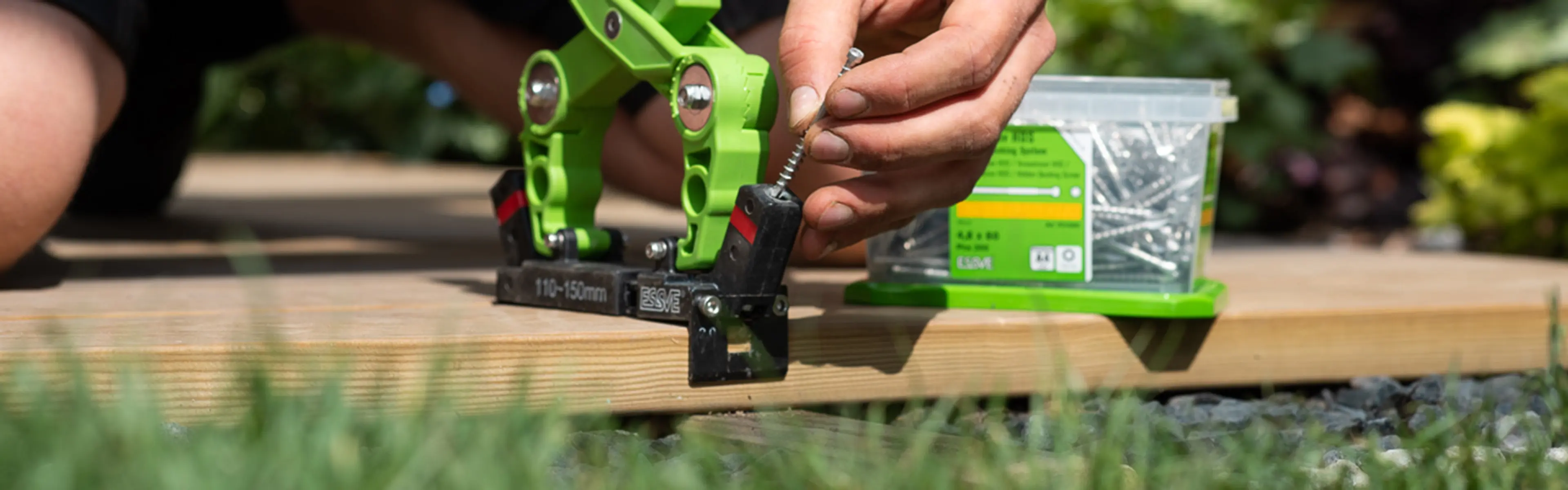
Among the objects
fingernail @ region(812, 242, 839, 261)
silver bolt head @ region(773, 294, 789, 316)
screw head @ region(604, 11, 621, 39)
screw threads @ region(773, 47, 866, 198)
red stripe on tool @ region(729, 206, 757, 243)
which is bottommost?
silver bolt head @ region(773, 294, 789, 316)

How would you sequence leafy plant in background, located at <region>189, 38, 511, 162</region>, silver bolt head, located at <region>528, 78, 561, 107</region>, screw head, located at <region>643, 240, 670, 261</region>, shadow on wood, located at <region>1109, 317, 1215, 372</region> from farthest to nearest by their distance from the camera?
leafy plant in background, located at <region>189, 38, 511, 162</region>, shadow on wood, located at <region>1109, 317, 1215, 372</region>, silver bolt head, located at <region>528, 78, 561, 107</region>, screw head, located at <region>643, 240, 670, 261</region>

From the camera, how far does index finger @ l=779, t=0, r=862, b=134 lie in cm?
121

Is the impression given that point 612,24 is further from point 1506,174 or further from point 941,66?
point 1506,174

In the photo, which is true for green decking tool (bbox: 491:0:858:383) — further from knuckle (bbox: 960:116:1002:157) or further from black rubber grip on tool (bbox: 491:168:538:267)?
knuckle (bbox: 960:116:1002:157)

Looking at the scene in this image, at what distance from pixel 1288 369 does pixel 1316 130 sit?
267cm

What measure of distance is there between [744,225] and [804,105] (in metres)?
0.12

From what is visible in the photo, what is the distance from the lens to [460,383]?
1.24m

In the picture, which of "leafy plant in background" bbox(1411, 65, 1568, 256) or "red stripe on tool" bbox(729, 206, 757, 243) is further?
"leafy plant in background" bbox(1411, 65, 1568, 256)

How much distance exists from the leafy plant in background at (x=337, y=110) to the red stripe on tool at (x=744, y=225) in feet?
13.8

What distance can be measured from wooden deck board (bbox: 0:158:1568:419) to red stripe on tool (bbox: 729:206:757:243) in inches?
5.3

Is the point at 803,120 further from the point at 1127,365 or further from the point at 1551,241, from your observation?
the point at 1551,241

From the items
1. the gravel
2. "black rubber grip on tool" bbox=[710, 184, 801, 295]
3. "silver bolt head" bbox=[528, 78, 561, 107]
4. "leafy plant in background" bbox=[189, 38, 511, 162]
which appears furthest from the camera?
"leafy plant in background" bbox=[189, 38, 511, 162]

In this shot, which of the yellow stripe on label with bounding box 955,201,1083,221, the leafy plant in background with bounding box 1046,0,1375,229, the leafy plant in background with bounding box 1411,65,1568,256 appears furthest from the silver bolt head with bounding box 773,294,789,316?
the leafy plant in background with bounding box 1046,0,1375,229

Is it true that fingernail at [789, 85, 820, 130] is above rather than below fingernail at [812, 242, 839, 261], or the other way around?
above
